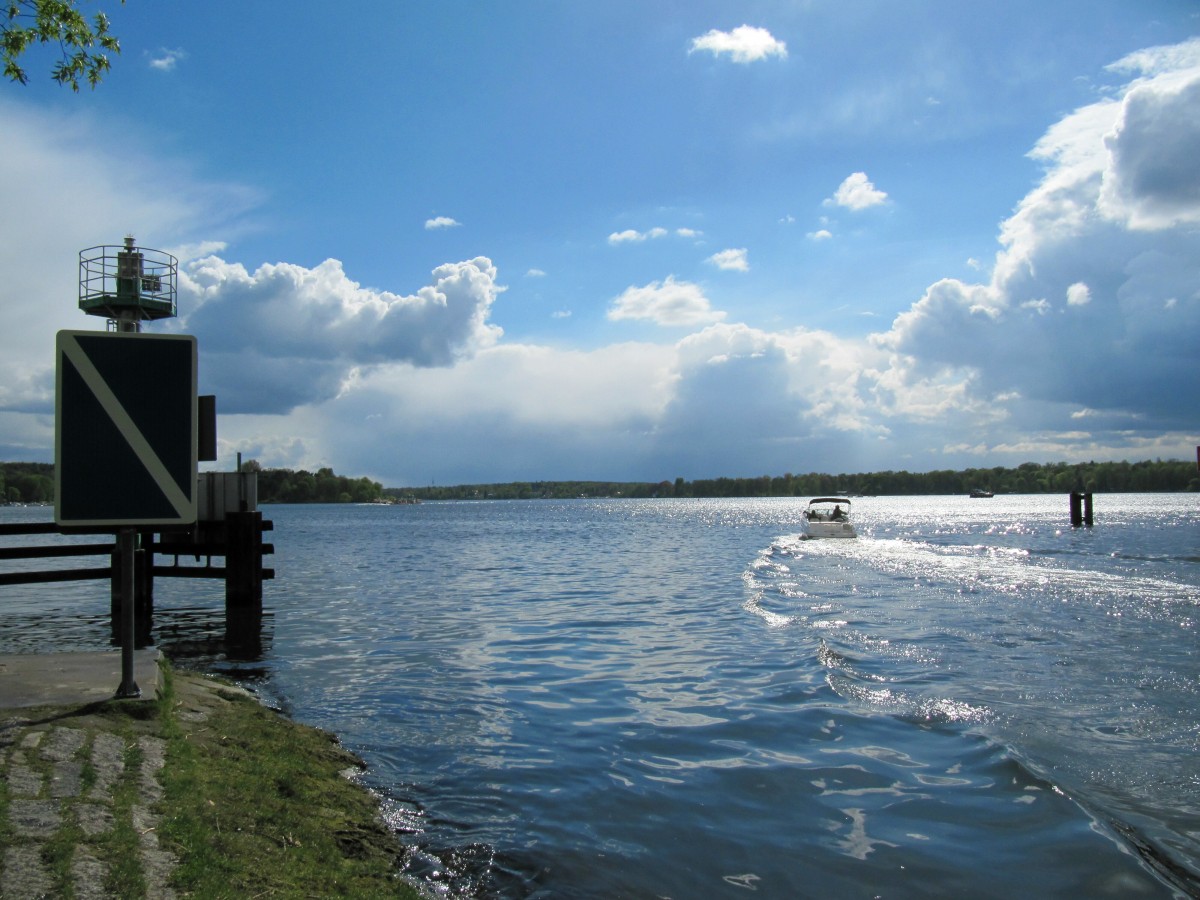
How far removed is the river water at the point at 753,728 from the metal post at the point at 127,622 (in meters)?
2.63

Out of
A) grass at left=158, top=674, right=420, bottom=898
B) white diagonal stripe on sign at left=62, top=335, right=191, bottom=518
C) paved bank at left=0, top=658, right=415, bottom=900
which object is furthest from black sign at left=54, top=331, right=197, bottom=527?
grass at left=158, top=674, right=420, bottom=898

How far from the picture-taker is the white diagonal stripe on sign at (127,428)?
7.33 meters

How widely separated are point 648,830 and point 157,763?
432cm

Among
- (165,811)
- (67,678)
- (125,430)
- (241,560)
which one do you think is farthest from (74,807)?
(241,560)

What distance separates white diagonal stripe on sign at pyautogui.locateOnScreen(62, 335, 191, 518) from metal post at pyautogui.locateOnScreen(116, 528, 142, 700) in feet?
1.83

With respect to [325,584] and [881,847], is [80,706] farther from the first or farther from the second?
[325,584]

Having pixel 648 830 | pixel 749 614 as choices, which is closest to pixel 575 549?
pixel 749 614

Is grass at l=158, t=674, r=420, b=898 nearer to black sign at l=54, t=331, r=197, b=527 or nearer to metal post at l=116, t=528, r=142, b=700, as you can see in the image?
metal post at l=116, t=528, r=142, b=700

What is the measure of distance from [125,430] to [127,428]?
0.08 ft

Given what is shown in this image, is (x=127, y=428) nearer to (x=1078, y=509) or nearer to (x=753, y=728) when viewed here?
(x=753, y=728)

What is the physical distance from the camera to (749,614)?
73.6 feet

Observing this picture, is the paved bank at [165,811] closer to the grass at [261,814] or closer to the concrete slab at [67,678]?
the grass at [261,814]

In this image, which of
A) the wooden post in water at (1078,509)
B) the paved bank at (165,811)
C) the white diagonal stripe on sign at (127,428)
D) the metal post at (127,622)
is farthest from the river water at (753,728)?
the wooden post in water at (1078,509)

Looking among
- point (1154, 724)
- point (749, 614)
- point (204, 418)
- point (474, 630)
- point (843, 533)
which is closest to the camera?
point (204, 418)
